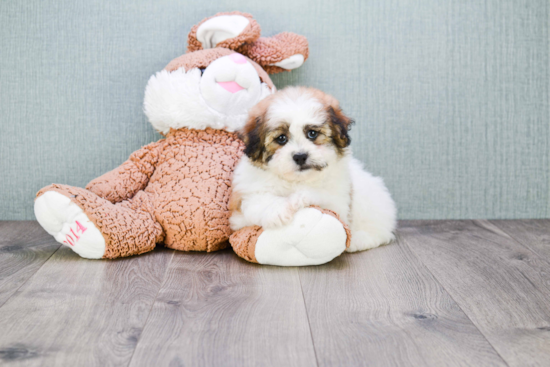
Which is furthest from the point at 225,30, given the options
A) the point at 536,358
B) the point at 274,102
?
the point at 536,358

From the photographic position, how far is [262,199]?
5.30ft

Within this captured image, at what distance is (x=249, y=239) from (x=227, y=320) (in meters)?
0.45

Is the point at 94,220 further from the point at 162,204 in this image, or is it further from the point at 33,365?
the point at 33,365

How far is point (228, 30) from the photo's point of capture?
192 cm

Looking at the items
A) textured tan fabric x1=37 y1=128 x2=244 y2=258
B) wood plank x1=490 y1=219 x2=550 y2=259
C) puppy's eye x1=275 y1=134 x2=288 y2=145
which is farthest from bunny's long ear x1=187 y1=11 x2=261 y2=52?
wood plank x1=490 y1=219 x2=550 y2=259

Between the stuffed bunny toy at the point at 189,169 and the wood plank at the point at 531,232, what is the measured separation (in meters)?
0.85

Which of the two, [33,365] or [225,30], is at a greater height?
[225,30]

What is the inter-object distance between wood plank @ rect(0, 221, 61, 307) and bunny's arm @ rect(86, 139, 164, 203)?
294 millimetres

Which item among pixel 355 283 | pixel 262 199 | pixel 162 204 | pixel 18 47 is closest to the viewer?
pixel 355 283

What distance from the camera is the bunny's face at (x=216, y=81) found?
72.7 inches

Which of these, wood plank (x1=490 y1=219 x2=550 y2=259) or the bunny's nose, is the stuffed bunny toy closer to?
the bunny's nose

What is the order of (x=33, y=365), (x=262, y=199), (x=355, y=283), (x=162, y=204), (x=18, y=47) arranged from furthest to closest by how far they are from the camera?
1. (x=18, y=47)
2. (x=162, y=204)
3. (x=262, y=199)
4. (x=355, y=283)
5. (x=33, y=365)

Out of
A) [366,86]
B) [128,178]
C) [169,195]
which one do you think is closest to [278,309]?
[169,195]

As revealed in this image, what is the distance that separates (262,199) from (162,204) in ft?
1.43
